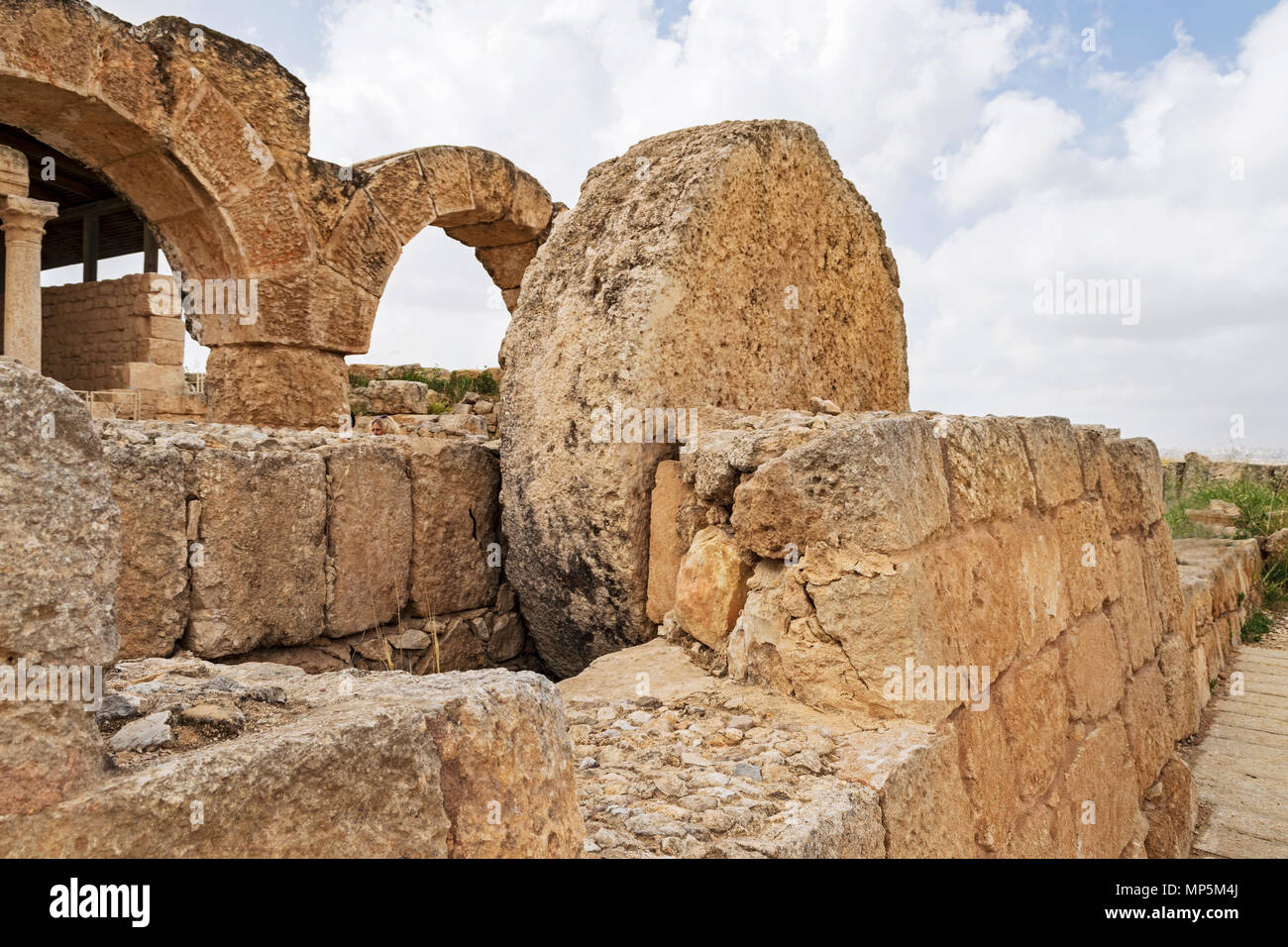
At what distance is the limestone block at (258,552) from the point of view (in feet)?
8.56

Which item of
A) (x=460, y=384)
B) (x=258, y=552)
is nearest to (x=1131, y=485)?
(x=258, y=552)

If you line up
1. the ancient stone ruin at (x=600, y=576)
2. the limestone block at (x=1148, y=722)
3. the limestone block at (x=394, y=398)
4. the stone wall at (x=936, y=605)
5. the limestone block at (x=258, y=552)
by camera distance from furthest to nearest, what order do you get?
the limestone block at (x=394, y=398) → the limestone block at (x=1148, y=722) → the limestone block at (x=258, y=552) → the stone wall at (x=936, y=605) → the ancient stone ruin at (x=600, y=576)

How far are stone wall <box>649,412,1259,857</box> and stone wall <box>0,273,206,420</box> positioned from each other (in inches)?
343

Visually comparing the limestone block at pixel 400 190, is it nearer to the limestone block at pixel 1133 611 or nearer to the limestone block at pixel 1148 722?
the limestone block at pixel 1133 611

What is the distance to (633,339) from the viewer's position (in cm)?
300

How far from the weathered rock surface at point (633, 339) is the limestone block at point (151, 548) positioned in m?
1.13

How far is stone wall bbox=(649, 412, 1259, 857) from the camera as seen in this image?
2254 mm

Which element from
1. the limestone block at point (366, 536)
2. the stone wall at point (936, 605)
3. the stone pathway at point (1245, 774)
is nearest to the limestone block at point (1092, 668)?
the stone wall at point (936, 605)

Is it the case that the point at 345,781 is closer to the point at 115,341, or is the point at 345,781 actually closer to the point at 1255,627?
the point at 1255,627

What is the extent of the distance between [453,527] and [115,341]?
993cm

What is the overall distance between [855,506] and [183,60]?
15.3ft

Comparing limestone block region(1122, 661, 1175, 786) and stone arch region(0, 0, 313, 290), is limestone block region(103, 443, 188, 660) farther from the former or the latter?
limestone block region(1122, 661, 1175, 786)

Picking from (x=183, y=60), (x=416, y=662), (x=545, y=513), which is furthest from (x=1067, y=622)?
(x=183, y=60)

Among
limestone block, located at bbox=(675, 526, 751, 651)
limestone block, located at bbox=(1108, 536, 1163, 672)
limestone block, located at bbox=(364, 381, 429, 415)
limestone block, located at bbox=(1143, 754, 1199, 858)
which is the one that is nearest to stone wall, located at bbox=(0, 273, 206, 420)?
limestone block, located at bbox=(364, 381, 429, 415)
